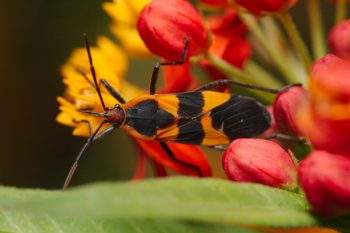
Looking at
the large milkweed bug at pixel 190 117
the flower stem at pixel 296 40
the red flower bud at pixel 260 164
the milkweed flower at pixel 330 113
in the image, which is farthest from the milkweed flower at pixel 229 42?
the milkweed flower at pixel 330 113

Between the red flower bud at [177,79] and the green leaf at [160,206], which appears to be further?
the red flower bud at [177,79]

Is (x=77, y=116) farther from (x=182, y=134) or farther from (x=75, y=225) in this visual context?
(x=75, y=225)

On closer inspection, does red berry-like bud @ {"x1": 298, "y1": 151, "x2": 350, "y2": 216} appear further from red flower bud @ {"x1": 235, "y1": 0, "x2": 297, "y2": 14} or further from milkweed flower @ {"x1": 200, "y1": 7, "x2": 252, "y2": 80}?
milkweed flower @ {"x1": 200, "y1": 7, "x2": 252, "y2": 80}

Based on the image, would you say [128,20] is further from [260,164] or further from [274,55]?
[260,164]

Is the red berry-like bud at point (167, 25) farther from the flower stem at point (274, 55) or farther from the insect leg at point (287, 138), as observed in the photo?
the insect leg at point (287, 138)

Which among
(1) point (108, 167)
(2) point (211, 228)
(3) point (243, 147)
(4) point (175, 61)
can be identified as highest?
(4) point (175, 61)

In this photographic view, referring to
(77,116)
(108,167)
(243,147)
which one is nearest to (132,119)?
(77,116)

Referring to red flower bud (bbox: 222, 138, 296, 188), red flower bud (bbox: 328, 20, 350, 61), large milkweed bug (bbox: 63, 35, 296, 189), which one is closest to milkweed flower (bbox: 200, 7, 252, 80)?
large milkweed bug (bbox: 63, 35, 296, 189)
